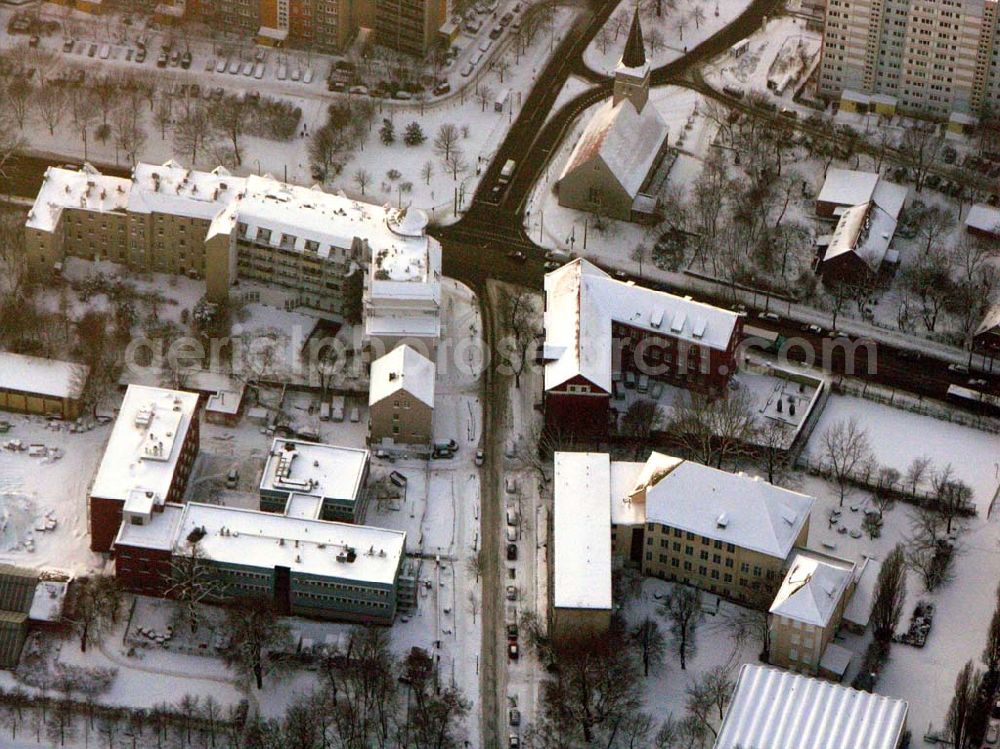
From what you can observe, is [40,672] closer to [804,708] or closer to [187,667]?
[187,667]

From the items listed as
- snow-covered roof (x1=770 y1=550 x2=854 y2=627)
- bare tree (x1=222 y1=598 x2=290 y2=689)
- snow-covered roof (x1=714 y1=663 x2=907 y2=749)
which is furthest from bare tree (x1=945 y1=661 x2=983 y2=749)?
bare tree (x1=222 y1=598 x2=290 y2=689)

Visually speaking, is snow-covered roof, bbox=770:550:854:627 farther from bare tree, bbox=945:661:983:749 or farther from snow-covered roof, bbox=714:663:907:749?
bare tree, bbox=945:661:983:749

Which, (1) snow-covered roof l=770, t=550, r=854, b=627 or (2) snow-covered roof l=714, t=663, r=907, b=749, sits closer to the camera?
(2) snow-covered roof l=714, t=663, r=907, b=749

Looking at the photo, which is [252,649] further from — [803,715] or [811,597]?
[811,597]

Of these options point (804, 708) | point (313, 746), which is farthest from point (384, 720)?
point (804, 708)

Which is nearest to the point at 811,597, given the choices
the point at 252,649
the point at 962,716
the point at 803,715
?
the point at 803,715

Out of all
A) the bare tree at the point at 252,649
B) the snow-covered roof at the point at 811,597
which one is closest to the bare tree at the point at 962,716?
the snow-covered roof at the point at 811,597

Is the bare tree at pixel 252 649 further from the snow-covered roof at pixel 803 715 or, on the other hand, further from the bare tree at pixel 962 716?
the bare tree at pixel 962 716

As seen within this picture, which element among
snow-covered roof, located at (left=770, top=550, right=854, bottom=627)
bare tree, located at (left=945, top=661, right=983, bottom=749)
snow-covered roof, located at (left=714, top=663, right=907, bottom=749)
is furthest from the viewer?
snow-covered roof, located at (left=770, top=550, right=854, bottom=627)
